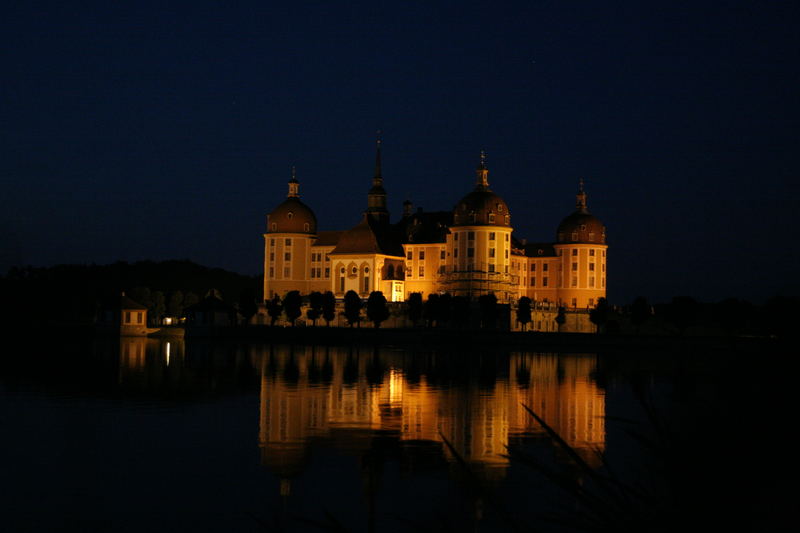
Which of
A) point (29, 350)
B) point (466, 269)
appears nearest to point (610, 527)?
point (29, 350)

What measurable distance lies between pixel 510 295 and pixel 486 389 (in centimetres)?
4933

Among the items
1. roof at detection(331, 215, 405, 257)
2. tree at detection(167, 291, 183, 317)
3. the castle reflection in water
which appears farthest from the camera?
tree at detection(167, 291, 183, 317)

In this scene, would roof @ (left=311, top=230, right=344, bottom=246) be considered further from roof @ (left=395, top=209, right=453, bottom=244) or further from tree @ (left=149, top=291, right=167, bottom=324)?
tree @ (left=149, top=291, right=167, bottom=324)

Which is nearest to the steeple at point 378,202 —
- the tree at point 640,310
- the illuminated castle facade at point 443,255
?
the illuminated castle facade at point 443,255

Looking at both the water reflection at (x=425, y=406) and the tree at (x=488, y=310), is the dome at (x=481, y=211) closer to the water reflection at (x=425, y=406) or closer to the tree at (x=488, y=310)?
the tree at (x=488, y=310)

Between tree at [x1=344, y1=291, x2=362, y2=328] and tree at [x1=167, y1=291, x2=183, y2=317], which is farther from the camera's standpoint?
tree at [x1=167, y1=291, x2=183, y2=317]

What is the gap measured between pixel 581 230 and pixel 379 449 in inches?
2844

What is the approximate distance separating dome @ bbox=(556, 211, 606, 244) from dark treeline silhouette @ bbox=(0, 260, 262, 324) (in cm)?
2928

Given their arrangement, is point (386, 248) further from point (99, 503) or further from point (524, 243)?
point (99, 503)

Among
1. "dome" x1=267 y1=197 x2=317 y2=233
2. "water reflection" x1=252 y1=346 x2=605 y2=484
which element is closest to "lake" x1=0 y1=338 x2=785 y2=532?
"water reflection" x1=252 y1=346 x2=605 y2=484

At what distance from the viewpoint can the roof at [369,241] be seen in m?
85.9

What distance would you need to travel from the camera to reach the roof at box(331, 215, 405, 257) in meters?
85.9

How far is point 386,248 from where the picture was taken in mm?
86938

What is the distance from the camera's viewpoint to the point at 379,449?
2028 cm
